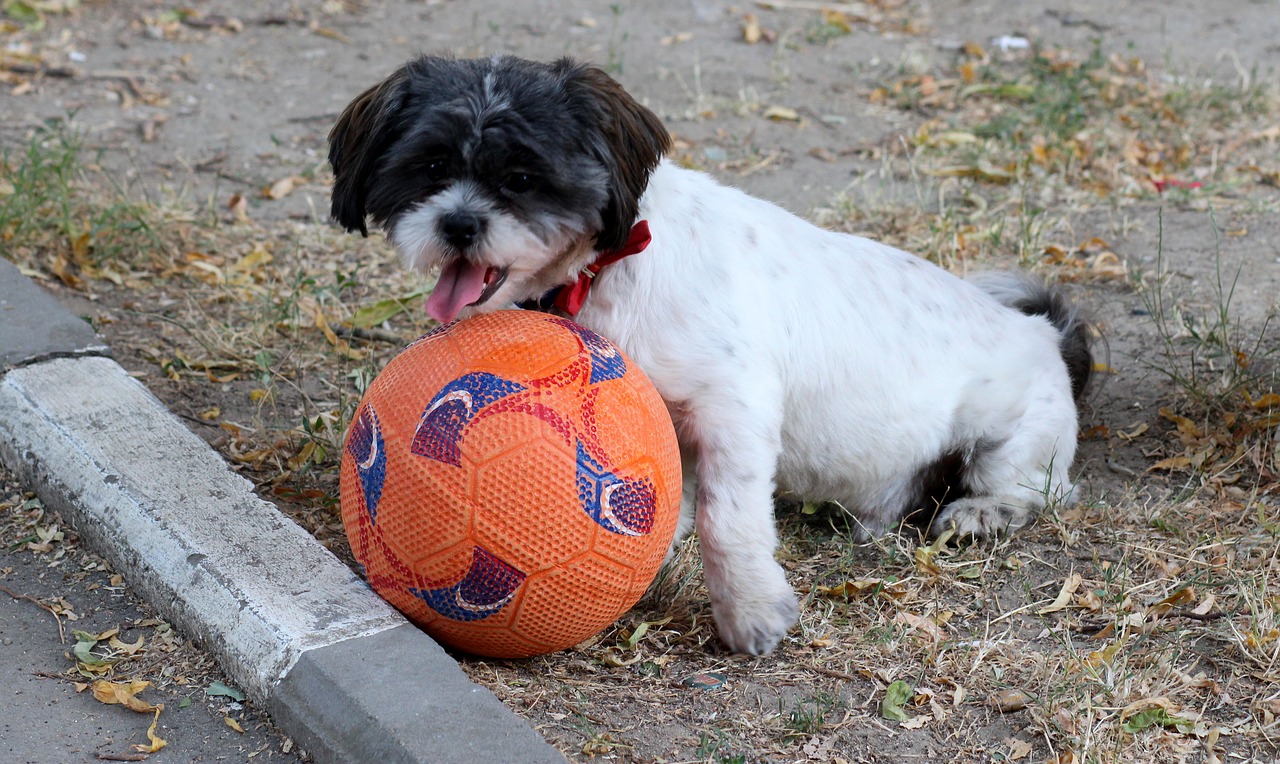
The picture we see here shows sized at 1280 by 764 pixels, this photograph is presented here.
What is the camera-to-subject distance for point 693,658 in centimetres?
354

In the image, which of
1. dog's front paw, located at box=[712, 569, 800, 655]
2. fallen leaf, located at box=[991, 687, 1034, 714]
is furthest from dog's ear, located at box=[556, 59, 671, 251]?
fallen leaf, located at box=[991, 687, 1034, 714]

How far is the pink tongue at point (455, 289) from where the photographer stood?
3.29 m

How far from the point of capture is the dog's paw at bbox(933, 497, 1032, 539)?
13.9ft

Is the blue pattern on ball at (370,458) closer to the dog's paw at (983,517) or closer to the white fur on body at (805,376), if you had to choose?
the white fur on body at (805,376)

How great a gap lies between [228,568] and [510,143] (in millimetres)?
1330

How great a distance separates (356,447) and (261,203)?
12.3 ft

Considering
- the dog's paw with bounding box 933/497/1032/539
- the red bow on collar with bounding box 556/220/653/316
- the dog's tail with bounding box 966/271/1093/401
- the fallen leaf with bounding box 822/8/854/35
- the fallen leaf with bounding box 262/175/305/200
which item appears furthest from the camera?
the fallen leaf with bounding box 822/8/854/35

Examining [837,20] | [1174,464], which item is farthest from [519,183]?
[837,20]

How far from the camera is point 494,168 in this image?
3141mm

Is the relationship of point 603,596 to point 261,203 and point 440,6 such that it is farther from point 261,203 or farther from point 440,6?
point 440,6

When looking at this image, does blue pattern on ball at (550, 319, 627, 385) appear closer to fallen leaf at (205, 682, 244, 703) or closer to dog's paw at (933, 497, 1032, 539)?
fallen leaf at (205, 682, 244, 703)

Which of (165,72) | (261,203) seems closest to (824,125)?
(261,203)

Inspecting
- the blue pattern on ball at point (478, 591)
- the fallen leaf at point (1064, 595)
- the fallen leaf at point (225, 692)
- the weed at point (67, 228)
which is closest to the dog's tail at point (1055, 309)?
the fallen leaf at point (1064, 595)

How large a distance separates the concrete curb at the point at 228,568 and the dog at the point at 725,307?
0.83m
